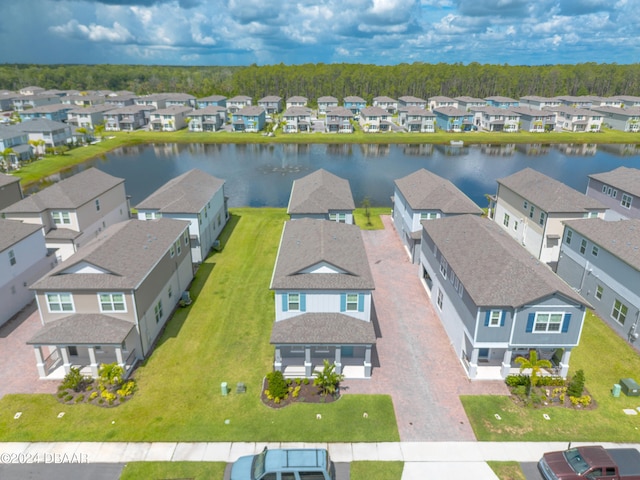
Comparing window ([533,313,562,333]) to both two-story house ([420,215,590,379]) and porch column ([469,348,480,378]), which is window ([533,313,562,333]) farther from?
porch column ([469,348,480,378])

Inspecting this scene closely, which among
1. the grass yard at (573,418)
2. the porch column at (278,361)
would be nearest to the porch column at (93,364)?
the porch column at (278,361)

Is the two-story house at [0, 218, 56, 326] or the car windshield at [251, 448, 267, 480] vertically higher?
the two-story house at [0, 218, 56, 326]

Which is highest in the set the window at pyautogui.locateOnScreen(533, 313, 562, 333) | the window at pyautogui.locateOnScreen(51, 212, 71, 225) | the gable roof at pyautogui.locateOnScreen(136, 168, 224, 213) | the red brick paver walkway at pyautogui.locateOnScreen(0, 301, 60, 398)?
the gable roof at pyautogui.locateOnScreen(136, 168, 224, 213)

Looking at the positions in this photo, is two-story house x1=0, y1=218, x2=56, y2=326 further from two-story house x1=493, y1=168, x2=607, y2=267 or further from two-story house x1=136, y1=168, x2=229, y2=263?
two-story house x1=493, y1=168, x2=607, y2=267

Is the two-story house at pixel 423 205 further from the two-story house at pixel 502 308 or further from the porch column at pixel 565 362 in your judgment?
the porch column at pixel 565 362

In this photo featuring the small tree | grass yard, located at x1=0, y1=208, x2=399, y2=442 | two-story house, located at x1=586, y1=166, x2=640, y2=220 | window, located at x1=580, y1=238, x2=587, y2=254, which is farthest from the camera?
two-story house, located at x1=586, y1=166, x2=640, y2=220

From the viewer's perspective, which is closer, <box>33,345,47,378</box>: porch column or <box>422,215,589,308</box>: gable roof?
<box>422,215,589,308</box>: gable roof

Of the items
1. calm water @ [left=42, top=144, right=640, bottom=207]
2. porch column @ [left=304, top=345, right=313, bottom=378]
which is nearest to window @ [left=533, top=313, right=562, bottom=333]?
porch column @ [left=304, top=345, right=313, bottom=378]

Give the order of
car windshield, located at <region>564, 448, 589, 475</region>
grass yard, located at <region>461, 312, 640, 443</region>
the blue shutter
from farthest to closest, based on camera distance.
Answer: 1. the blue shutter
2. grass yard, located at <region>461, 312, 640, 443</region>
3. car windshield, located at <region>564, 448, 589, 475</region>
